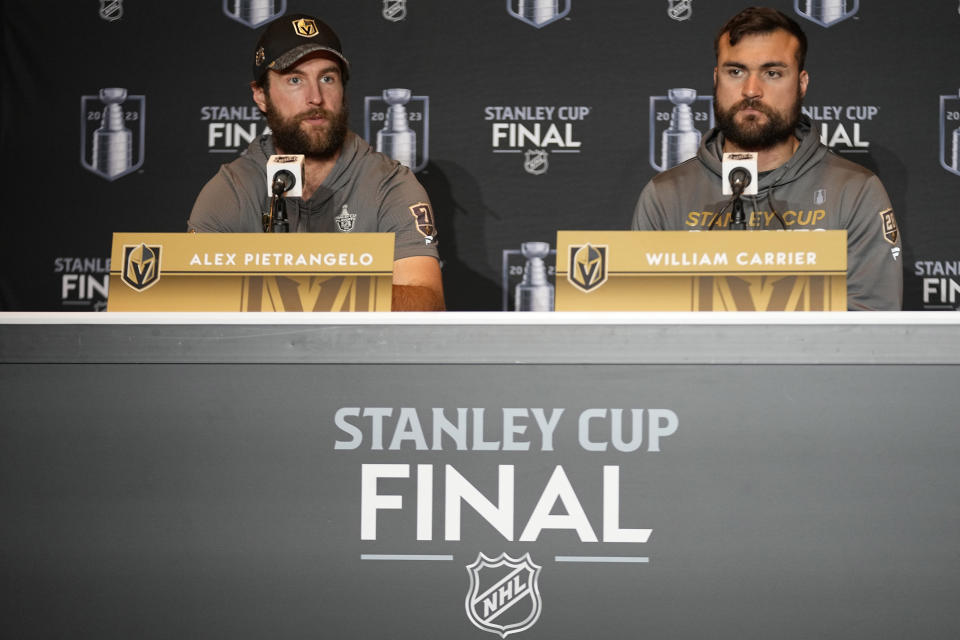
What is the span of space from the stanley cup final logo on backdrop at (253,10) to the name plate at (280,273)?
75.1 inches

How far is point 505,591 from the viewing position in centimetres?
133

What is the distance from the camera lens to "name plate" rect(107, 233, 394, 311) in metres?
1.61

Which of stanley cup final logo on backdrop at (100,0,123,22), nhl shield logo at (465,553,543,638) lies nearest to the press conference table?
nhl shield logo at (465,553,543,638)

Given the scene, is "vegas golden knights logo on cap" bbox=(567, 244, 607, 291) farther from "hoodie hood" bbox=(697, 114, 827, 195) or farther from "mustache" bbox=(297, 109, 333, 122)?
"mustache" bbox=(297, 109, 333, 122)

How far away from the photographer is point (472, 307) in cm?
323

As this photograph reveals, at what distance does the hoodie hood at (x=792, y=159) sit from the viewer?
249 cm

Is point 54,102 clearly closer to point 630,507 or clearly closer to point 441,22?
point 441,22

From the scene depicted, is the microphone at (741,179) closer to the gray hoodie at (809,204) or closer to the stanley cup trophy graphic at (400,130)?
the gray hoodie at (809,204)

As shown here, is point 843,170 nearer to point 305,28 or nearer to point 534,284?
point 534,284

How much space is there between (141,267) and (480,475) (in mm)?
703

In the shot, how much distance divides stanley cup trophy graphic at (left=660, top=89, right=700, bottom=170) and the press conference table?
6.31 ft

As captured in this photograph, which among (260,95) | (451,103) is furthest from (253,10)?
(260,95)

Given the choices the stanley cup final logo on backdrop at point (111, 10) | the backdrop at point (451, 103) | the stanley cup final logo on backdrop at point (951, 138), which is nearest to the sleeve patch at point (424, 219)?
the backdrop at point (451, 103)

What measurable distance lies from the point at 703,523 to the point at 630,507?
10 centimetres
